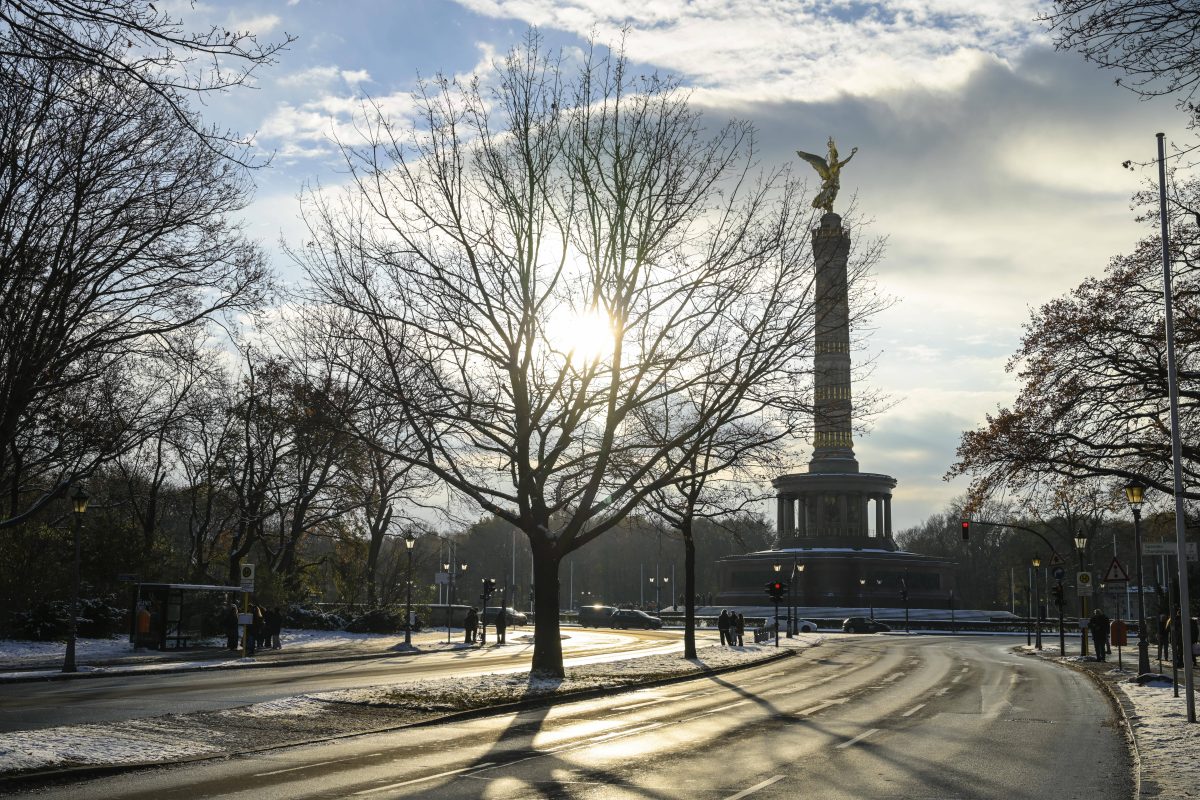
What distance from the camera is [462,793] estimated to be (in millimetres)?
11641

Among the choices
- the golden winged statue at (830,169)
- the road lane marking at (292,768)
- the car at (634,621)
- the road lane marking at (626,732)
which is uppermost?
the golden winged statue at (830,169)

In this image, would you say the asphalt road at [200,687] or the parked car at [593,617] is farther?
the parked car at [593,617]

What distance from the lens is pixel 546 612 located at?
27375mm

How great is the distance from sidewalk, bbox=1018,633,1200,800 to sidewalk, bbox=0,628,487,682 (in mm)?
24208

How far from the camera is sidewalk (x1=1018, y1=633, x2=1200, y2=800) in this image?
40.2ft

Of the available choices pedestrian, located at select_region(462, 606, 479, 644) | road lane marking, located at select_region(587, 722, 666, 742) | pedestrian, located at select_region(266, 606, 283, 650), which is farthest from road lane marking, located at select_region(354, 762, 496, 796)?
pedestrian, located at select_region(462, 606, 479, 644)

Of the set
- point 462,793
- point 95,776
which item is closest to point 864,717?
point 462,793

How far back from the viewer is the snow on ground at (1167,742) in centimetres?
1233

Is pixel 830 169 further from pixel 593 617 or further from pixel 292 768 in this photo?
pixel 292 768

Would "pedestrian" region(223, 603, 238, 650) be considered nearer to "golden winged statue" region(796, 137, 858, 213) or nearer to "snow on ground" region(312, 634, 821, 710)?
"snow on ground" region(312, 634, 821, 710)

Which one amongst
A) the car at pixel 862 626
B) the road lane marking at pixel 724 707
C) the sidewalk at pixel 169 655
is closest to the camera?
the road lane marking at pixel 724 707

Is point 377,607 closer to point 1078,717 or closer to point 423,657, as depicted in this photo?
point 423,657

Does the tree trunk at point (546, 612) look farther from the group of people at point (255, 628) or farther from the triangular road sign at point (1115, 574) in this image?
the group of people at point (255, 628)

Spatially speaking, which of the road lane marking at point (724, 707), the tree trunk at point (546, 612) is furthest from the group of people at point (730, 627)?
the road lane marking at point (724, 707)
